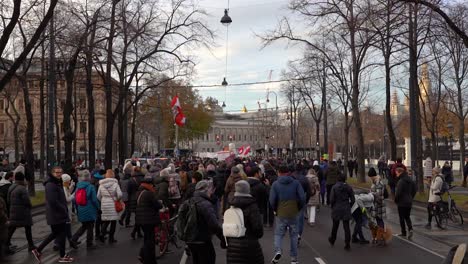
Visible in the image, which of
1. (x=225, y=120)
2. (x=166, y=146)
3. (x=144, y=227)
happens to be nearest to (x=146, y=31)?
(x=144, y=227)

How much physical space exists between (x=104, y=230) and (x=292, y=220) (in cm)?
545

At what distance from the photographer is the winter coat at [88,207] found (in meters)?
12.8

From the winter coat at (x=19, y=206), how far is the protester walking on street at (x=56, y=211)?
0.81 metres

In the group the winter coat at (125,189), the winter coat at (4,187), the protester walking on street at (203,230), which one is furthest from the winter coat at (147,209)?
the winter coat at (125,189)

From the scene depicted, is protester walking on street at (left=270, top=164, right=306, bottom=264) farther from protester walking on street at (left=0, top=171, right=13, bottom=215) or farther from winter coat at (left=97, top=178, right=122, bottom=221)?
protester walking on street at (left=0, top=171, right=13, bottom=215)

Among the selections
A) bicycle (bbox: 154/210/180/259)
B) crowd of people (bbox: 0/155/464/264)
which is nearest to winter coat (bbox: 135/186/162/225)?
crowd of people (bbox: 0/155/464/264)

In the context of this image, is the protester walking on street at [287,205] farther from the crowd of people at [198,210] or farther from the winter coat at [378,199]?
the winter coat at [378,199]

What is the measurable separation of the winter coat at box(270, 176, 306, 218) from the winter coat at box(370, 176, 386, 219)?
330 cm

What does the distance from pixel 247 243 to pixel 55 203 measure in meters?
5.71

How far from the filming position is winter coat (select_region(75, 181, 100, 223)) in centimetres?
1281

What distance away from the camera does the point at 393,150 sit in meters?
32.9

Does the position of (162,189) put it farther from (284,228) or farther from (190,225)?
(190,225)

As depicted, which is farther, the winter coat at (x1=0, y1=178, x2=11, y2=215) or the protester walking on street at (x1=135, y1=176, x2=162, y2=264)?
the winter coat at (x1=0, y1=178, x2=11, y2=215)

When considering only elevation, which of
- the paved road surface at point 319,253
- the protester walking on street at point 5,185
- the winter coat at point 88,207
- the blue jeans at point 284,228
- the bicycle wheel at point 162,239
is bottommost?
the paved road surface at point 319,253
